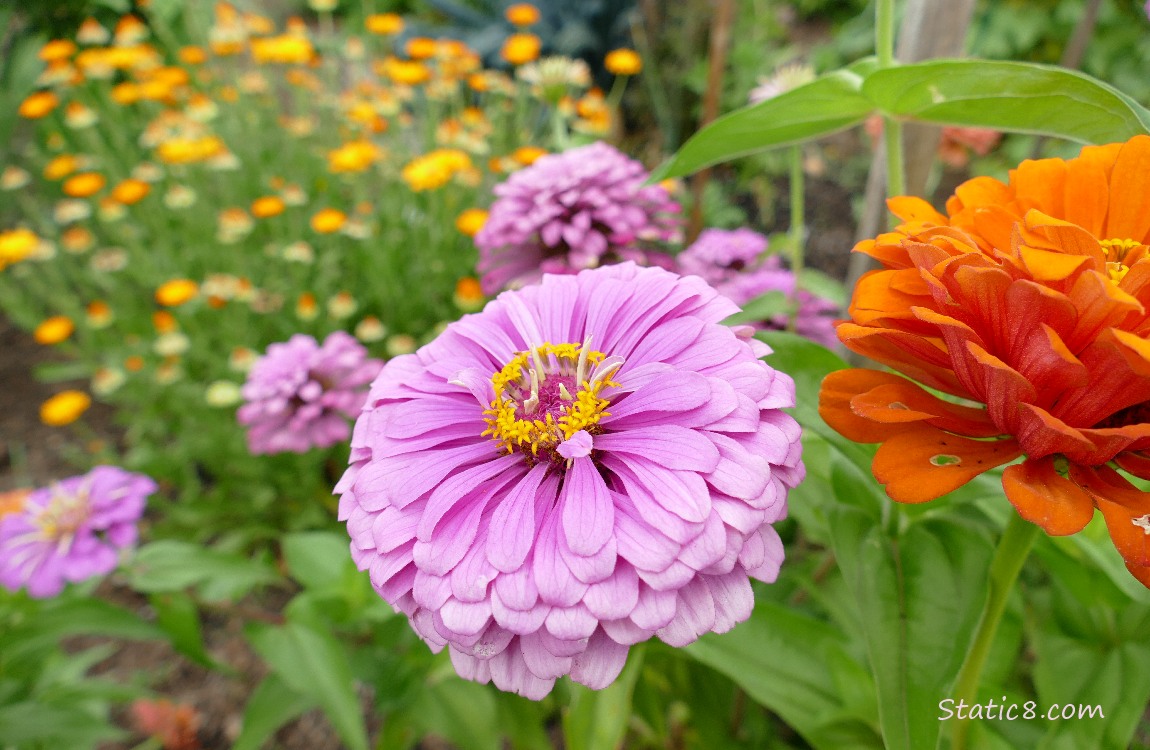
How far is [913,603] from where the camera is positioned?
0.50 m

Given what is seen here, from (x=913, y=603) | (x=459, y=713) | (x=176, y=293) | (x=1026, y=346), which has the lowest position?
(x=459, y=713)

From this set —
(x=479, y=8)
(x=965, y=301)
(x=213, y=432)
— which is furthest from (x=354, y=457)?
(x=479, y=8)

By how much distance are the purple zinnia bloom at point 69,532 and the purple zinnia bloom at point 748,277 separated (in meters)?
0.91

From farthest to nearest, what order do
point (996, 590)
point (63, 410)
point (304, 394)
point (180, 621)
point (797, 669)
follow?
point (63, 410)
point (304, 394)
point (180, 621)
point (797, 669)
point (996, 590)

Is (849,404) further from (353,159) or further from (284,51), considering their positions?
(284,51)

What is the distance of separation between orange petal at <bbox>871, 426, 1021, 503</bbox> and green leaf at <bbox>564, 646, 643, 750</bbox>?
0.42 meters

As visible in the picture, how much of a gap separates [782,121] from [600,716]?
617mm

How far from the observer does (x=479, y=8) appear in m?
3.75

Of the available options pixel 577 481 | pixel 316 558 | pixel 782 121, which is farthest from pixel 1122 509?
pixel 316 558

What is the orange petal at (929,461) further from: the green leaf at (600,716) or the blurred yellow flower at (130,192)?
the blurred yellow flower at (130,192)

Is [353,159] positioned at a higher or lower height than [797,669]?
higher

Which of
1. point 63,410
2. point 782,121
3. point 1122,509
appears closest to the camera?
point 1122,509

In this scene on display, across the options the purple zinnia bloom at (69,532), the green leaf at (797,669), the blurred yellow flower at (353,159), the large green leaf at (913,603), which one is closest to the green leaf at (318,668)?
the purple zinnia bloom at (69,532)

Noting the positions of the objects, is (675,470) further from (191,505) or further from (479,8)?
(479,8)
